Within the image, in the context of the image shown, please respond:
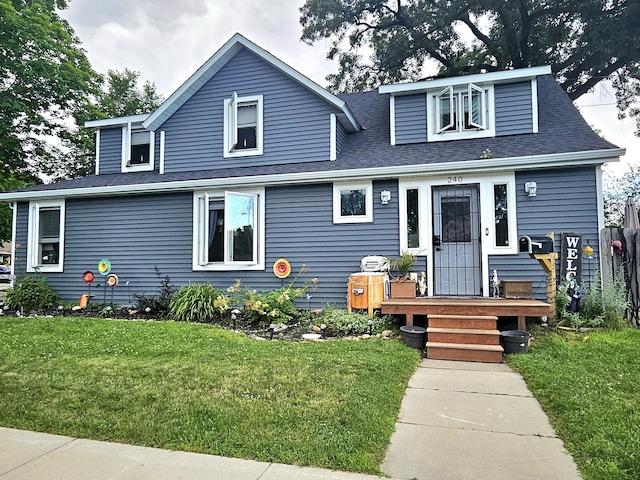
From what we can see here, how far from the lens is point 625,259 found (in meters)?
6.35

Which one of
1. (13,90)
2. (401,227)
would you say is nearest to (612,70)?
(401,227)

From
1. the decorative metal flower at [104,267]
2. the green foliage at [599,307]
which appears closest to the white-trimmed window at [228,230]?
the decorative metal flower at [104,267]

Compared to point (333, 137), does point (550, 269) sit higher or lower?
lower

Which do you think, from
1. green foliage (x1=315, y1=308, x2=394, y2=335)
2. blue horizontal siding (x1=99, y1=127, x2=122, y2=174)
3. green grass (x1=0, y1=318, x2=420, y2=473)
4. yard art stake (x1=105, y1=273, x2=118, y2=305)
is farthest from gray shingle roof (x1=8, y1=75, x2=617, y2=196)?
green grass (x1=0, y1=318, x2=420, y2=473)

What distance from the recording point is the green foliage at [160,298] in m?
8.14

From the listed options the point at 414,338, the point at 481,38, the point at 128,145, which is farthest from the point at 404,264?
the point at 481,38

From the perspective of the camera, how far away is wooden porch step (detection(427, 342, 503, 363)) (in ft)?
16.2

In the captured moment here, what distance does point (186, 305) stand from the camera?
7.43 meters

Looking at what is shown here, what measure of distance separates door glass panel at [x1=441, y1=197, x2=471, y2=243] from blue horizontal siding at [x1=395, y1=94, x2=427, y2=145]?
1873 millimetres

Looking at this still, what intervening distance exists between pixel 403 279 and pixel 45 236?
8352 mm

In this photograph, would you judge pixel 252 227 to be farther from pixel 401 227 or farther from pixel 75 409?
pixel 75 409

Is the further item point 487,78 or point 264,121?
point 264,121

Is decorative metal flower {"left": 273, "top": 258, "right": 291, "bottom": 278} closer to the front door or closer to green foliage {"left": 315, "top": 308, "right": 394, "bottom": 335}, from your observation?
green foliage {"left": 315, "top": 308, "right": 394, "bottom": 335}

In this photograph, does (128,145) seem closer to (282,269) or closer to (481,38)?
(282,269)
